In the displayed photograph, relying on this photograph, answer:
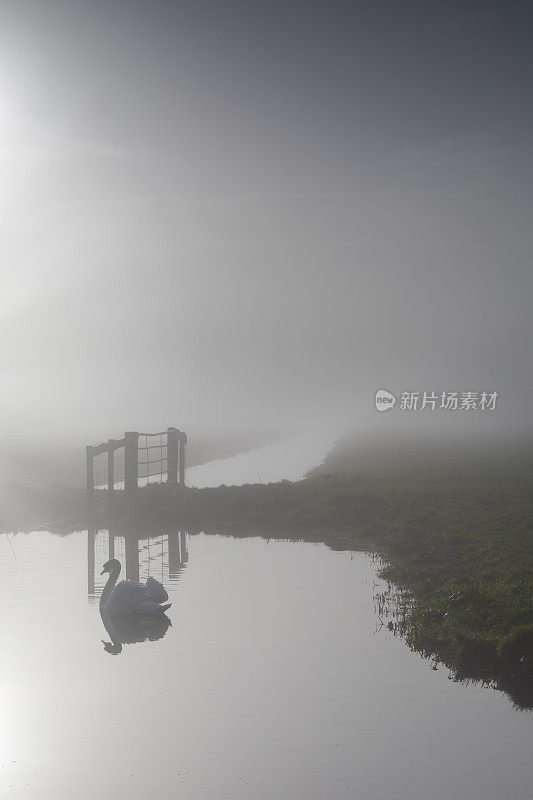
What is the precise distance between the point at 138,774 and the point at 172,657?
4.35 metres

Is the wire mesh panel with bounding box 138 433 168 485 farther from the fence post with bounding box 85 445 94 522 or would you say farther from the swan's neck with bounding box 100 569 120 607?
the swan's neck with bounding box 100 569 120 607

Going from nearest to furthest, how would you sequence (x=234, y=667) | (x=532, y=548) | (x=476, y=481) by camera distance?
1. (x=234, y=667)
2. (x=532, y=548)
3. (x=476, y=481)

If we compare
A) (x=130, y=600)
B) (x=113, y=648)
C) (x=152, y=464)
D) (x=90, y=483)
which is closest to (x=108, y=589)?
(x=130, y=600)

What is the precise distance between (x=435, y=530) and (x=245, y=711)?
1468 cm

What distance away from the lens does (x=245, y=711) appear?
10812 millimetres

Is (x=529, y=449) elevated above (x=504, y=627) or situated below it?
below

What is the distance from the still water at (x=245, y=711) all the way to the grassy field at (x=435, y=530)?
2.68ft

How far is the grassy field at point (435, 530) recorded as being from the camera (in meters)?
12.8

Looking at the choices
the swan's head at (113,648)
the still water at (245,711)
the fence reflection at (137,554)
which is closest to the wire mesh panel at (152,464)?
the fence reflection at (137,554)

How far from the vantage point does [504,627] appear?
12.9 meters

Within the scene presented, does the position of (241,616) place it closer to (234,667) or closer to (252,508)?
(234,667)

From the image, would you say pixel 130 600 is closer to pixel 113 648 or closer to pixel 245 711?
pixel 113 648

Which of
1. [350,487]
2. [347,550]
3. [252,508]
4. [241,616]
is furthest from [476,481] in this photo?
[241,616]

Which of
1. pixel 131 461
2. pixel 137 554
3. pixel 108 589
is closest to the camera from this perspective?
pixel 108 589
